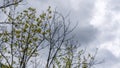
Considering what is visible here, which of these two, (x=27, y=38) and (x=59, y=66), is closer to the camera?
(x=27, y=38)

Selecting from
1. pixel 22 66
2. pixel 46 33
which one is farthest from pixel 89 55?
pixel 22 66

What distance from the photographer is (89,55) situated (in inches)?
856

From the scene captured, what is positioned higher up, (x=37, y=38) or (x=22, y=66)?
(x=37, y=38)

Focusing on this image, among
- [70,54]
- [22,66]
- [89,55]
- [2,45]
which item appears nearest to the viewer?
[22,66]

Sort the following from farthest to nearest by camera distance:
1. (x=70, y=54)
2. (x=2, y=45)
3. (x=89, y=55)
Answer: (x=89, y=55) < (x=70, y=54) < (x=2, y=45)

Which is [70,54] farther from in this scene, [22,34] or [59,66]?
[22,34]

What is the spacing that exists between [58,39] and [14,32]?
3054 millimetres

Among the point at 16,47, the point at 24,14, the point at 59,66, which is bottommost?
the point at 59,66

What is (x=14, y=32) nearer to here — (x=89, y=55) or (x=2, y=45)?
(x=2, y=45)

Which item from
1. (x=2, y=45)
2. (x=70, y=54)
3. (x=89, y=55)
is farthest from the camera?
(x=89, y=55)

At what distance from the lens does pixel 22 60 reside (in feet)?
53.0

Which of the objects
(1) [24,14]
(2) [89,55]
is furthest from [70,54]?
(1) [24,14]

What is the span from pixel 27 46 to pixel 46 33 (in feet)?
4.52

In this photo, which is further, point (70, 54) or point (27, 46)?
point (70, 54)
